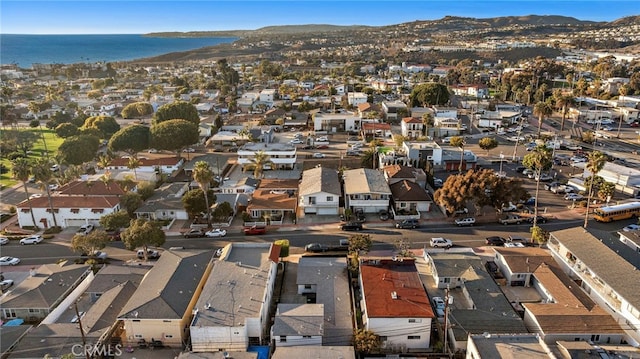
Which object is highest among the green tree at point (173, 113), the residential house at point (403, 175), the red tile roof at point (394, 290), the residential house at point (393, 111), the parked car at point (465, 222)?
A: the green tree at point (173, 113)

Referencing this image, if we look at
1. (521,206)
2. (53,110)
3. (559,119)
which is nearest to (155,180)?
(521,206)

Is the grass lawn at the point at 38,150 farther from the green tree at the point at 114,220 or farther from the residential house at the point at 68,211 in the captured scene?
the green tree at the point at 114,220

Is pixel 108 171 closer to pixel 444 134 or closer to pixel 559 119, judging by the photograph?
pixel 444 134

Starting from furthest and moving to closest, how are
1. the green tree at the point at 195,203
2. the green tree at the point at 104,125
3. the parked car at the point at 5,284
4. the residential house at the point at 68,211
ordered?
the green tree at the point at 104,125 → the residential house at the point at 68,211 → the green tree at the point at 195,203 → the parked car at the point at 5,284

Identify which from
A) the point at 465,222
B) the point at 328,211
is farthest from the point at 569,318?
the point at 328,211

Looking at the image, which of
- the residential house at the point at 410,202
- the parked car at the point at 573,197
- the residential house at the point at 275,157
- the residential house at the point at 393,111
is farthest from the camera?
the residential house at the point at 393,111

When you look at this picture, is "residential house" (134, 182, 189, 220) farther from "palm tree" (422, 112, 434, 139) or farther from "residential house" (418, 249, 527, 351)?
"palm tree" (422, 112, 434, 139)

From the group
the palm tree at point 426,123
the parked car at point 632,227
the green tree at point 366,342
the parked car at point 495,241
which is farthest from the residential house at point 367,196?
the palm tree at point 426,123
